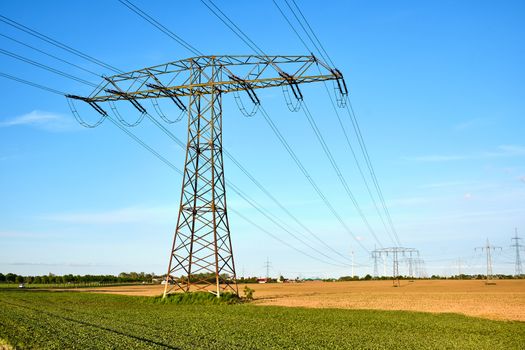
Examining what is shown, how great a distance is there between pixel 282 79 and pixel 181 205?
13.4 meters

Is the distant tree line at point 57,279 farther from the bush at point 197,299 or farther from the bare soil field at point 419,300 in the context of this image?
the bush at point 197,299

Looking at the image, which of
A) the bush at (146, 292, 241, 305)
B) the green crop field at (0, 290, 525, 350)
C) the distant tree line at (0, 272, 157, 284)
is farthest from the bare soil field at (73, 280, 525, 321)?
the distant tree line at (0, 272, 157, 284)

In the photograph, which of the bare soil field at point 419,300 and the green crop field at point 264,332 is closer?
the green crop field at point 264,332

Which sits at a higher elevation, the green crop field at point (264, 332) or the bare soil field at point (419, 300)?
the green crop field at point (264, 332)

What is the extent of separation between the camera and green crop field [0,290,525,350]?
20.4m

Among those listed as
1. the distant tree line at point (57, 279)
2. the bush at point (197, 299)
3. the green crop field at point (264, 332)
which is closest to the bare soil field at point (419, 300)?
the bush at point (197, 299)

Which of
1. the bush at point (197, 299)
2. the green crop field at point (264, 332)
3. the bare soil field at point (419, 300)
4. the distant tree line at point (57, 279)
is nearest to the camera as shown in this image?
the green crop field at point (264, 332)

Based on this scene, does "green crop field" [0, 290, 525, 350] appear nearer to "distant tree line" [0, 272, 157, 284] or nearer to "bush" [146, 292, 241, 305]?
"bush" [146, 292, 241, 305]

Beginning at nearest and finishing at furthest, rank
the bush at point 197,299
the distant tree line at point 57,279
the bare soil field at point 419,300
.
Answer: the bare soil field at point 419,300 < the bush at point 197,299 < the distant tree line at point 57,279

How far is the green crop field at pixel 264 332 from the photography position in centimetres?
2041

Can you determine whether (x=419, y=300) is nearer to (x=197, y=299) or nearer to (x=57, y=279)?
(x=197, y=299)

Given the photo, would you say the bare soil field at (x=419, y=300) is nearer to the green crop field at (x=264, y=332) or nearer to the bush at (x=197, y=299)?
the bush at (x=197, y=299)

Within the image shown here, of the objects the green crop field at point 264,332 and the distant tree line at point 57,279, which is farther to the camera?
the distant tree line at point 57,279

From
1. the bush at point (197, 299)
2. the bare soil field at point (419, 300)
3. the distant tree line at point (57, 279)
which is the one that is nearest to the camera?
the bare soil field at point (419, 300)
